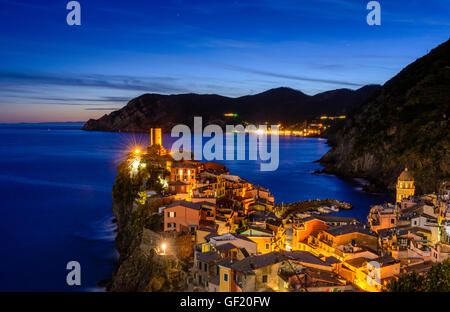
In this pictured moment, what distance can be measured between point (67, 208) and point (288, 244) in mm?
19830

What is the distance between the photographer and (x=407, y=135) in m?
40.9

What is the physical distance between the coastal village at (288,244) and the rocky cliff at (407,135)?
51.4 ft

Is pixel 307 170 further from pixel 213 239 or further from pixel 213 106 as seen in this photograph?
pixel 213 106

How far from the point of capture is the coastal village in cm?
1058

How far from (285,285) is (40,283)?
12252 millimetres

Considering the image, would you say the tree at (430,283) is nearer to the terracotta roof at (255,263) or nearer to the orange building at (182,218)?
the terracotta roof at (255,263)

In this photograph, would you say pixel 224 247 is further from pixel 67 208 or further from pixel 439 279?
pixel 67 208

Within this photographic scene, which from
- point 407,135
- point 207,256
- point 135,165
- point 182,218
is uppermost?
point 407,135

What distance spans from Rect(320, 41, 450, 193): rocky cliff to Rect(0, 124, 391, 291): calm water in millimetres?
3976

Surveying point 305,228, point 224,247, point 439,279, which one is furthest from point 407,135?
point 439,279

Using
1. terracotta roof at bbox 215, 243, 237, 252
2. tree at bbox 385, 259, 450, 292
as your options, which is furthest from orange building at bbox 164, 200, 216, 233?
tree at bbox 385, 259, 450, 292

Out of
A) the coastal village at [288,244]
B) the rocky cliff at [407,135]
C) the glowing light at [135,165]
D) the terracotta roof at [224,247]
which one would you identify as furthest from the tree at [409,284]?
the rocky cliff at [407,135]
